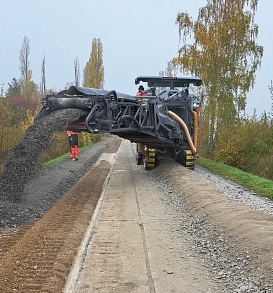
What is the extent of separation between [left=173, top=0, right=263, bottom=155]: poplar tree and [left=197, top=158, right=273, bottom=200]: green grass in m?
5.41

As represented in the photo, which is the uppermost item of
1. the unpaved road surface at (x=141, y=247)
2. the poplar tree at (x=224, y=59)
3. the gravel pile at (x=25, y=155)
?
the poplar tree at (x=224, y=59)

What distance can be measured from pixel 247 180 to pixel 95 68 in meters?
38.3

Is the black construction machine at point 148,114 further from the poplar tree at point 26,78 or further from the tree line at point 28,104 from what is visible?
the poplar tree at point 26,78

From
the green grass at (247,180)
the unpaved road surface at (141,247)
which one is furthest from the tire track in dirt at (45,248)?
the green grass at (247,180)

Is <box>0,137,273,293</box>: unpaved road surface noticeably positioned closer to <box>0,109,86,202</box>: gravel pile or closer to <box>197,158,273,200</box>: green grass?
<box>0,109,86,202</box>: gravel pile

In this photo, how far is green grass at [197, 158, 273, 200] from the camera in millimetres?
12420

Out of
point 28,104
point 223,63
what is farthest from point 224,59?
point 28,104

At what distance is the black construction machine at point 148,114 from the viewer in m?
10.9

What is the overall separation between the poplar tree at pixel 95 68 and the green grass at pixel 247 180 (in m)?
30.2

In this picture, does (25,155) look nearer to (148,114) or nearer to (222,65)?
(148,114)

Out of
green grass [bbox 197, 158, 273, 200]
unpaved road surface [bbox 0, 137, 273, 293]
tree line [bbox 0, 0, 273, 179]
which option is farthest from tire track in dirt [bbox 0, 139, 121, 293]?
tree line [bbox 0, 0, 273, 179]

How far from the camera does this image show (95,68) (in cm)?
5050

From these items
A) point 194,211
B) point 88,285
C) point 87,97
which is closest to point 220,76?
point 87,97

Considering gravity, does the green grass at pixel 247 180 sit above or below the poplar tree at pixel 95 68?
below
